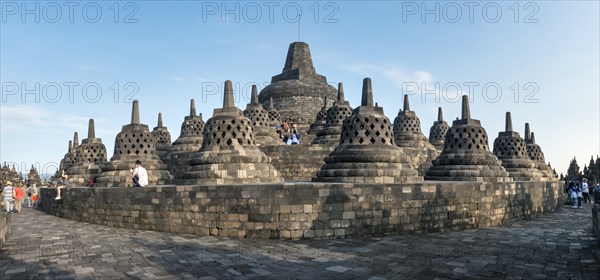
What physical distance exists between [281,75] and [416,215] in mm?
28119

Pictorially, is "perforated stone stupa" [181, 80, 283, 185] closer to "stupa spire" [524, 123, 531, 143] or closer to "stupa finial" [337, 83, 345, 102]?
"stupa finial" [337, 83, 345, 102]

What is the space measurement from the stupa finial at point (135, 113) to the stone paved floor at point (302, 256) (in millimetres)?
5407

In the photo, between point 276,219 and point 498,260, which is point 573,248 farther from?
point 276,219

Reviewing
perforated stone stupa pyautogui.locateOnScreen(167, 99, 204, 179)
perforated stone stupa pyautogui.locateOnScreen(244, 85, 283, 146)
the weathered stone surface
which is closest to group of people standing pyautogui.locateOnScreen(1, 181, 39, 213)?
perforated stone stupa pyautogui.locateOnScreen(167, 99, 204, 179)

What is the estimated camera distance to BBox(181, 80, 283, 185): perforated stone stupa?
1094 centimetres

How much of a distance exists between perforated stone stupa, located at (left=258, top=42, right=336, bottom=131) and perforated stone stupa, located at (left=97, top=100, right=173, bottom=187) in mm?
16187

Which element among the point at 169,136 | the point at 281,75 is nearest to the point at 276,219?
the point at 169,136

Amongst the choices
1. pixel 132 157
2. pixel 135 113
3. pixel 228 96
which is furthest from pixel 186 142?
pixel 228 96

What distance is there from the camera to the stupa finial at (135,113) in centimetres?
1397

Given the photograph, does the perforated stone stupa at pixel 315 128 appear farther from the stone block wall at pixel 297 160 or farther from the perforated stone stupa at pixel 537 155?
the perforated stone stupa at pixel 537 155

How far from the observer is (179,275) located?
5598mm

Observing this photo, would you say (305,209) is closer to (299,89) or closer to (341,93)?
(341,93)

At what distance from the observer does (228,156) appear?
1123cm

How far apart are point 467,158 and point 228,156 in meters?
7.97
